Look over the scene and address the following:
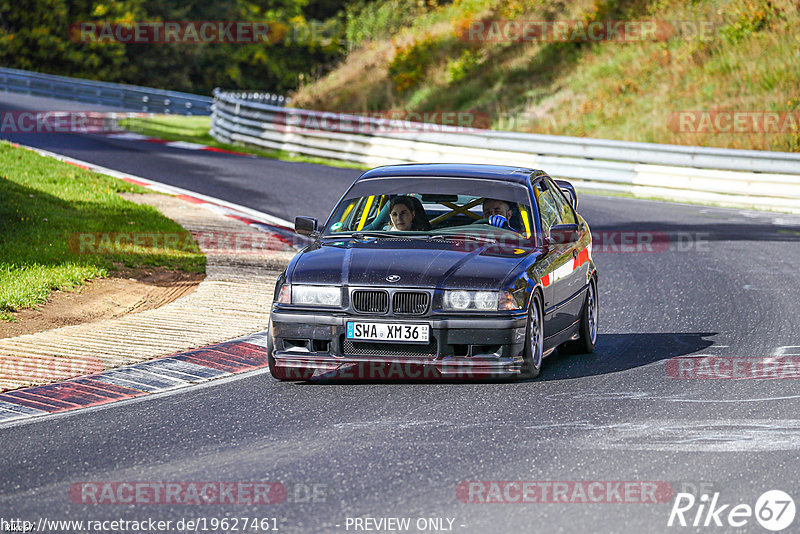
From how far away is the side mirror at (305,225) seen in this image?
9344mm

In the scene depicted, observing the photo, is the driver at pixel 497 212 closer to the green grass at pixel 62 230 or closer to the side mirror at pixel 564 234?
the side mirror at pixel 564 234

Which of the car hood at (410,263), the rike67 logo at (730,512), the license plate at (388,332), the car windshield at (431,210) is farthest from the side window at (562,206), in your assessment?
the rike67 logo at (730,512)

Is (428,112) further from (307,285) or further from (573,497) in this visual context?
(573,497)

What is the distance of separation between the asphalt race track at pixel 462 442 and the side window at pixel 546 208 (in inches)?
43.2

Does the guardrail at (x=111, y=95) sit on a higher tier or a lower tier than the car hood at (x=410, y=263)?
lower

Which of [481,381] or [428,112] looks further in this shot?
[428,112]

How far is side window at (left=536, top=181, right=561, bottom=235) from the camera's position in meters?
9.63

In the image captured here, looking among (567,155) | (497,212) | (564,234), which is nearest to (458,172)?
(497,212)

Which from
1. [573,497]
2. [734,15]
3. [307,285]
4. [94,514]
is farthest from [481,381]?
[734,15]

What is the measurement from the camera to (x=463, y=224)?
9.62 meters

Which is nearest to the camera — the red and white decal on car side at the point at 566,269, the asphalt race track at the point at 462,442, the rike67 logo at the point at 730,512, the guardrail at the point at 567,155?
the rike67 logo at the point at 730,512

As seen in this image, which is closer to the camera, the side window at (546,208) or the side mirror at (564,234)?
the side mirror at (564,234)

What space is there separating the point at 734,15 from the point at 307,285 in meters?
28.1

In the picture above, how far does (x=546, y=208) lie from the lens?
32.4ft
